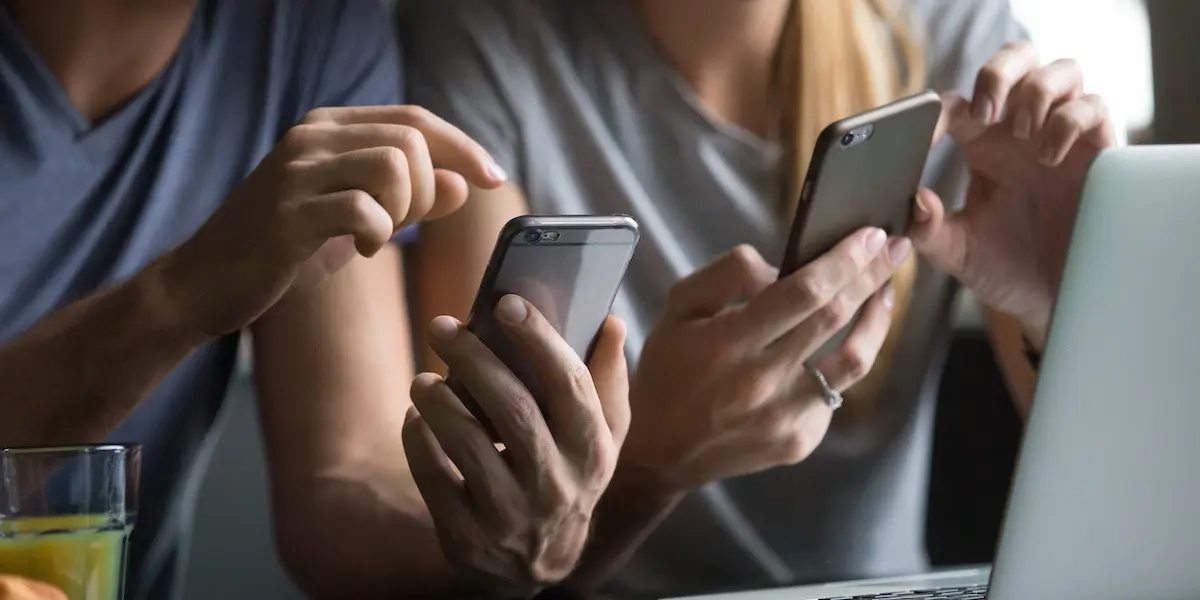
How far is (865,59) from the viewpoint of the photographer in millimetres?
1148

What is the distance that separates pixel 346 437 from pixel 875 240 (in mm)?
536

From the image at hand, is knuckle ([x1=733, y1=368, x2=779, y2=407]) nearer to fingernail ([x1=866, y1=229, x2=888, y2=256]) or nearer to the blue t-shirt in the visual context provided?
fingernail ([x1=866, y1=229, x2=888, y2=256])

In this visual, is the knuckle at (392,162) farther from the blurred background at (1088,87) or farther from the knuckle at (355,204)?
the blurred background at (1088,87)

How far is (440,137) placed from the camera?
92 cm

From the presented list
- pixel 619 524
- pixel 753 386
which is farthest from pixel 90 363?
pixel 753 386

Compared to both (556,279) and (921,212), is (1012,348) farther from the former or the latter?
(556,279)

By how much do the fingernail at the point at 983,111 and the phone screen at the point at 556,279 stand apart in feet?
1.62

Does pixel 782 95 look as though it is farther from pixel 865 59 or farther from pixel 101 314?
pixel 101 314

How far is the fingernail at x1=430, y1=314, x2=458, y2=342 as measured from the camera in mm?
886

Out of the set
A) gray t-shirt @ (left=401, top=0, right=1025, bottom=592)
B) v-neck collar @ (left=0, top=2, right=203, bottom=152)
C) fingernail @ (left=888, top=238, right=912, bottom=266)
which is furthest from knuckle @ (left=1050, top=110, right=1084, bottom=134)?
v-neck collar @ (left=0, top=2, right=203, bottom=152)

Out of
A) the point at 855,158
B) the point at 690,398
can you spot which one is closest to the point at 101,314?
the point at 690,398

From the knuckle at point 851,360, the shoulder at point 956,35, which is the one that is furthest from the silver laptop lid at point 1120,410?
the shoulder at point 956,35

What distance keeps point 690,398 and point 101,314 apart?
20.5 inches

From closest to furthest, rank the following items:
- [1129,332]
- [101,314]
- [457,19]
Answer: [1129,332] < [101,314] < [457,19]
